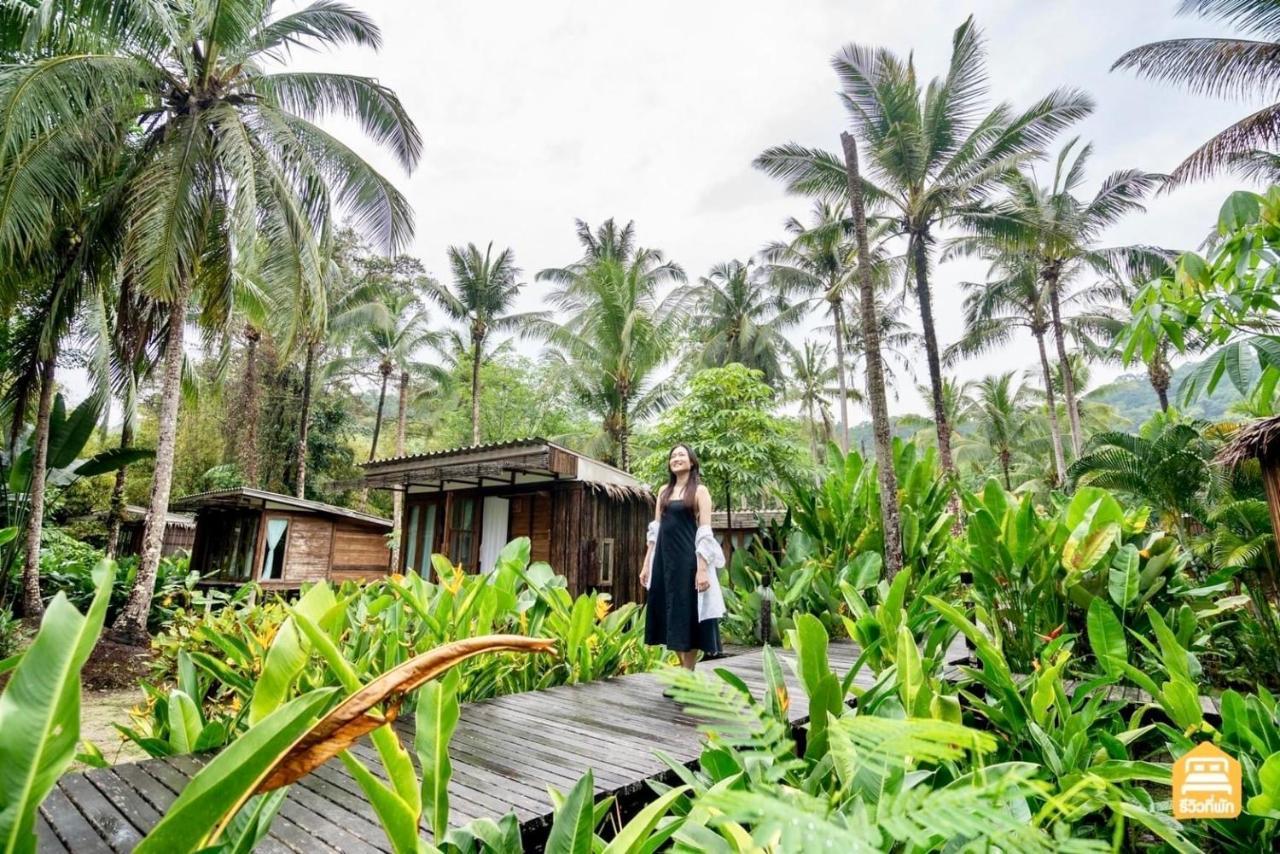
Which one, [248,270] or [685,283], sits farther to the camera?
[685,283]

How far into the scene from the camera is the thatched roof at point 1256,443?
4547 millimetres

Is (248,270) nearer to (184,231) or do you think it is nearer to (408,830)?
(184,231)

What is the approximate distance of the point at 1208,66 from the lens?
405 inches

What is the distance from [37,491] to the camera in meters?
8.61

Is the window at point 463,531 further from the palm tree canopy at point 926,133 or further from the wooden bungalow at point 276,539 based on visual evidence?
the palm tree canopy at point 926,133

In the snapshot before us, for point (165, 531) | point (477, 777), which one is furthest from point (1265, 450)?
point (165, 531)

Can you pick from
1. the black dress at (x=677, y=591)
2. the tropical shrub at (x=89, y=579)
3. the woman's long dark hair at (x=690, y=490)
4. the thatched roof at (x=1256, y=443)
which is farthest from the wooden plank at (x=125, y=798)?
the tropical shrub at (x=89, y=579)

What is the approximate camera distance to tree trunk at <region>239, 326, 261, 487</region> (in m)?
18.3

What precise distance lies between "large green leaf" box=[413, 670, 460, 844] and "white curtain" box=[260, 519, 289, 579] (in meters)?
14.9

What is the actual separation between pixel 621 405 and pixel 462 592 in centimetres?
1436

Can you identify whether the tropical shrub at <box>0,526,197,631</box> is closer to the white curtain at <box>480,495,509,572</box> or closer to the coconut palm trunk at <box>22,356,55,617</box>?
the coconut palm trunk at <box>22,356,55,617</box>

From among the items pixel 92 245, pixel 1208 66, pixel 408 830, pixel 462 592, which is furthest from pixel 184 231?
pixel 1208 66

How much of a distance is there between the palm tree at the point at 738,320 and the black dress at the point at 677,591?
63.6 feet

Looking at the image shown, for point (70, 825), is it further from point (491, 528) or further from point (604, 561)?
point (491, 528)
